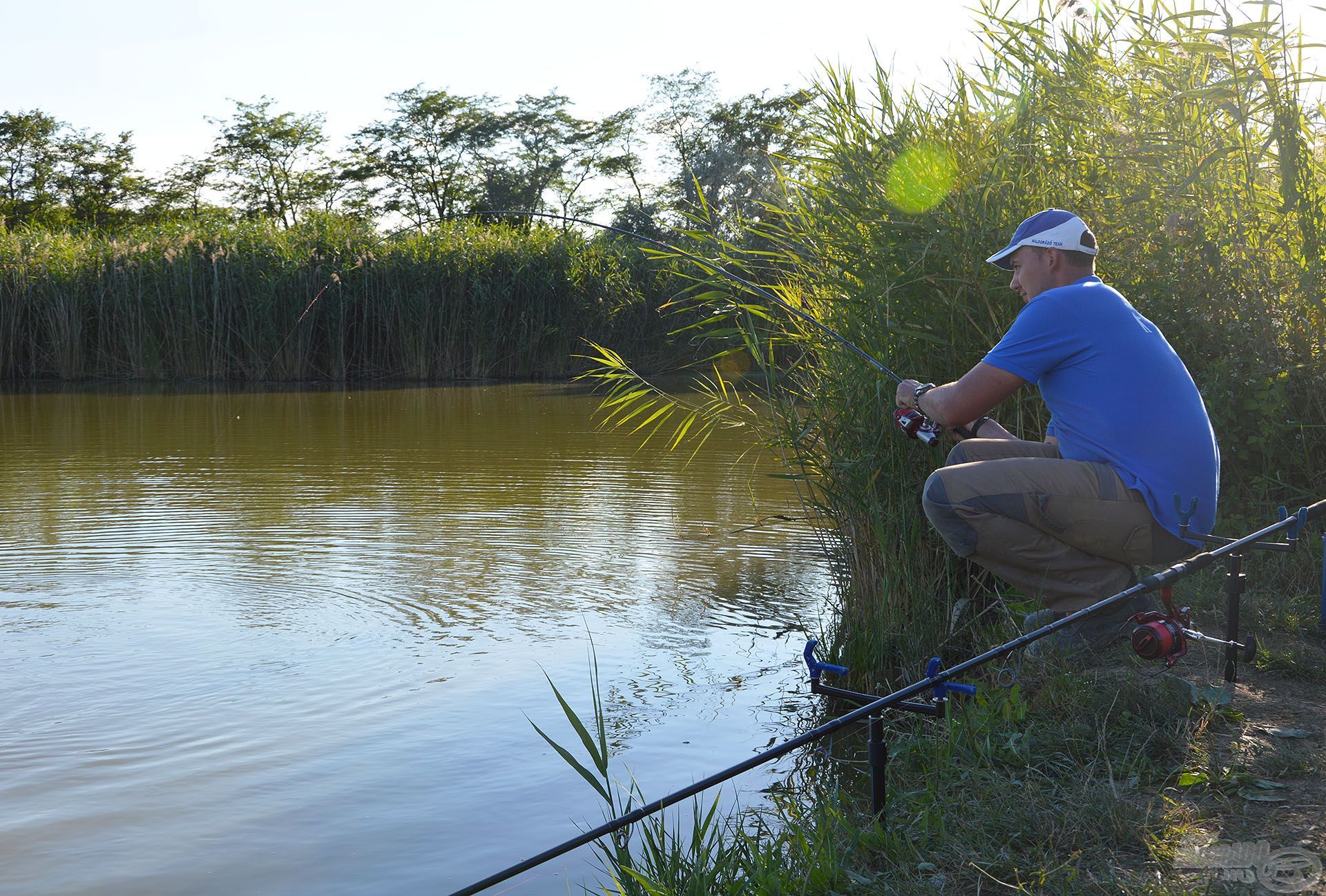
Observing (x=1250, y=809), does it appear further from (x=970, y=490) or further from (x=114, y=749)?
(x=114, y=749)

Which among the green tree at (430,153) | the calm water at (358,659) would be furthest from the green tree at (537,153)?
the calm water at (358,659)

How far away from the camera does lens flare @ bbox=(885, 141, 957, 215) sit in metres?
4.66

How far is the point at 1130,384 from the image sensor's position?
3465 millimetres

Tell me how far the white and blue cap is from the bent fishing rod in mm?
987

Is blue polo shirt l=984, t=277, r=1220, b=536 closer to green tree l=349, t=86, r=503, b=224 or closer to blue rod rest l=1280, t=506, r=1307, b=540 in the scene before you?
blue rod rest l=1280, t=506, r=1307, b=540

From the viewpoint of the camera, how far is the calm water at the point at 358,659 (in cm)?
325

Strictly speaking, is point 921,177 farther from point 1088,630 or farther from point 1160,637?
point 1160,637

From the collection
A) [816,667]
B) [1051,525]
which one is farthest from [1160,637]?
[816,667]

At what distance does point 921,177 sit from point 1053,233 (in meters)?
1.16

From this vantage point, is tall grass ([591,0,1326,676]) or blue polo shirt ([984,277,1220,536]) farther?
tall grass ([591,0,1326,676])

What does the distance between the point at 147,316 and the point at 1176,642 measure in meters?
18.5

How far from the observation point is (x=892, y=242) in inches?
181

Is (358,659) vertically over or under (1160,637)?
under

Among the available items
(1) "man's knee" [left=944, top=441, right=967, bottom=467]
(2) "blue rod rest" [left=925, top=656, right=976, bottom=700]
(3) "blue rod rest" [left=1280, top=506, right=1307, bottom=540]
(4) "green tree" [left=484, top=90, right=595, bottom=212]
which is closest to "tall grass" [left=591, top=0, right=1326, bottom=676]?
(1) "man's knee" [left=944, top=441, right=967, bottom=467]
